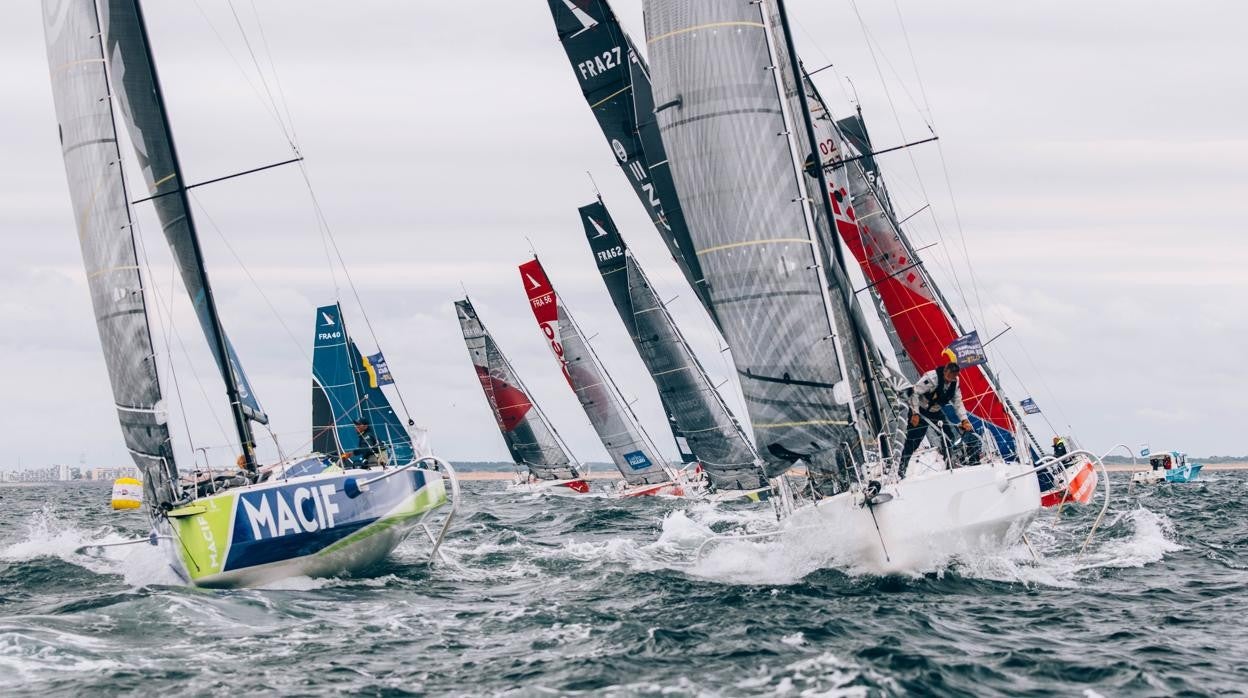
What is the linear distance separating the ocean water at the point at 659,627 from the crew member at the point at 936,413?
1348 millimetres

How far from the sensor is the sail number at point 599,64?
2238cm

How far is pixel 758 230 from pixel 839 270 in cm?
141

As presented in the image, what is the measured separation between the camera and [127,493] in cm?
1792

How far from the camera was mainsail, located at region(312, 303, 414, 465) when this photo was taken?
3391 cm

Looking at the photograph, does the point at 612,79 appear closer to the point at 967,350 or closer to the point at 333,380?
the point at 967,350

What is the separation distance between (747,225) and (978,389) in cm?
985

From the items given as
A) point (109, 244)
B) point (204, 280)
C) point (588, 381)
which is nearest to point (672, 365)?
point (588, 381)

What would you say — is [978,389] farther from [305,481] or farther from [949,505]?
[305,481]

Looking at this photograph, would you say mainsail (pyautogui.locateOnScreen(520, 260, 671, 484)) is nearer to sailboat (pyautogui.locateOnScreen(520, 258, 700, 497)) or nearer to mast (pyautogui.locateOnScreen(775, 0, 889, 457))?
sailboat (pyautogui.locateOnScreen(520, 258, 700, 497))

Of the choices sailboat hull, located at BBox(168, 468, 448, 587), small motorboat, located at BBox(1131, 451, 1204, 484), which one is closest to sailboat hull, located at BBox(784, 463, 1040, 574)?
sailboat hull, located at BBox(168, 468, 448, 587)

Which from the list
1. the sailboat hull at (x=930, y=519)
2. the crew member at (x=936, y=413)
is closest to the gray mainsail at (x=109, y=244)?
the sailboat hull at (x=930, y=519)

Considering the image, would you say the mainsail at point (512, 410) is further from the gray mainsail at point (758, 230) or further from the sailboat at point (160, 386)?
the gray mainsail at point (758, 230)

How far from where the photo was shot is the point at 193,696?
31.3 ft

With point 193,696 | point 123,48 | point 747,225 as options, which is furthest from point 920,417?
point 123,48
